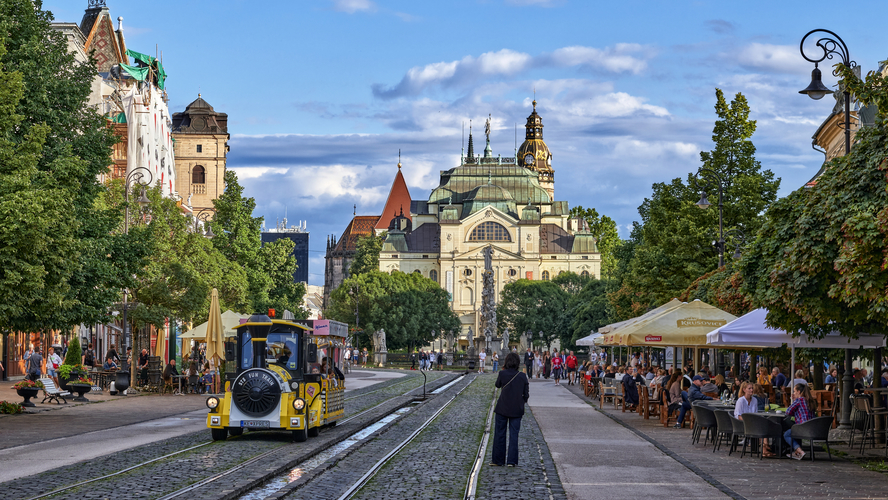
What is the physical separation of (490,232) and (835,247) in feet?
516

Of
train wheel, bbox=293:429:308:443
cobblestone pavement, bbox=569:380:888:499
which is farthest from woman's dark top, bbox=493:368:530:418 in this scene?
train wheel, bbox=293:429:308:443

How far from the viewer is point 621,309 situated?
5303cm

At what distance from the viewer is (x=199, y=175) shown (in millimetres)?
99250

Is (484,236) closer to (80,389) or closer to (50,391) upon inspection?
(80,389)

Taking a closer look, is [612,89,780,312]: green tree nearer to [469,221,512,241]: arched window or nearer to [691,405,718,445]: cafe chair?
[691,405,718,445]: cafe chair

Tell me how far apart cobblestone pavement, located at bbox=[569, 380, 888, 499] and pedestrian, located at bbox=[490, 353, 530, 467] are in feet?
6.60

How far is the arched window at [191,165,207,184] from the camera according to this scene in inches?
3895

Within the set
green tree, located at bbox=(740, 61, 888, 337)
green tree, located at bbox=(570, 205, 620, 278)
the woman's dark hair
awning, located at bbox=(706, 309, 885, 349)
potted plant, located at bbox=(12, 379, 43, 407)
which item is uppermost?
green tree, located at bbox=(570, 205, 620, 278)

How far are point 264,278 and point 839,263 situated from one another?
52483 mm

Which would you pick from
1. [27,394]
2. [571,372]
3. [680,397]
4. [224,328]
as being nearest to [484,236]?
[571,372]

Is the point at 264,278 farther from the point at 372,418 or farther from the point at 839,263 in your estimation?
the point at 839,263

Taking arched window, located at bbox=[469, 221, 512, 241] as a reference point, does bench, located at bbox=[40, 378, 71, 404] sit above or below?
below

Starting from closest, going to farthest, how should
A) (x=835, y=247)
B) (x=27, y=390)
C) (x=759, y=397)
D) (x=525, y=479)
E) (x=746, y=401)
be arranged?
(x=525, y=479), (x=835, y=247), (x=746, y=401), (x=759, y=397), (x=27, y=390)

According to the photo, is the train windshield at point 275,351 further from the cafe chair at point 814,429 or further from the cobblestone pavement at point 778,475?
the cafe chair at point 814,429
